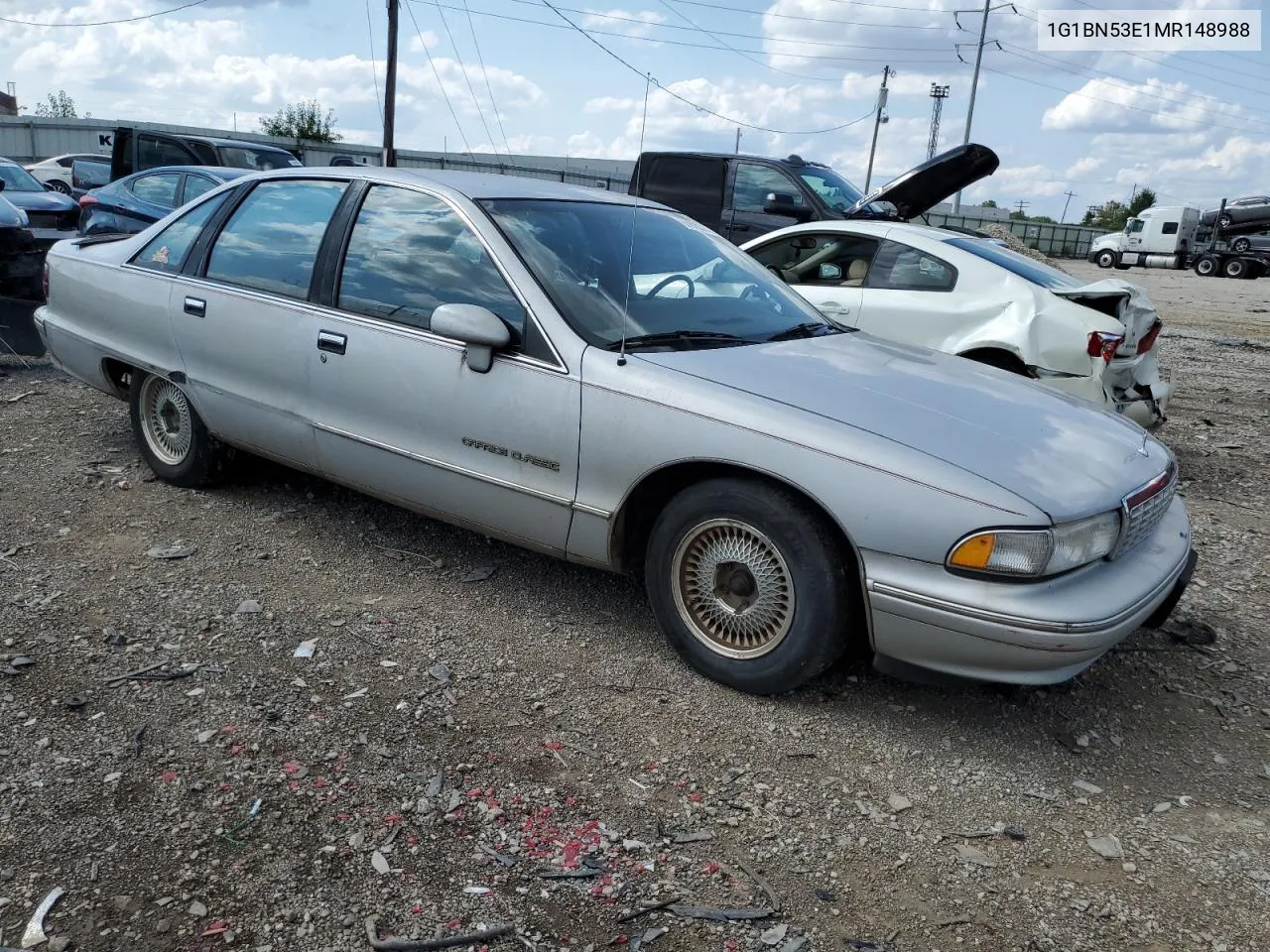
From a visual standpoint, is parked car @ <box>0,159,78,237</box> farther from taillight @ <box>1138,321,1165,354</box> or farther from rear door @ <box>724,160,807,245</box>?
taillight @ <box>1138,321,1165,354</box>

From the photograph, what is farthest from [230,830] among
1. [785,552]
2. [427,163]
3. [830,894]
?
[427,163]

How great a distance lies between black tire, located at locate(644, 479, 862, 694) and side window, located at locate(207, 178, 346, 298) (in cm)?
203

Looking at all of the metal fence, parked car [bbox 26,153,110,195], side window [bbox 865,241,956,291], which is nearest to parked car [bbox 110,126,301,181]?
parked car [bbox 26,153,110,195]

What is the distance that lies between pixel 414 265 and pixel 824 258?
398 centimetres

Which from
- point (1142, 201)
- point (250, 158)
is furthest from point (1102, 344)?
point (1142, 201)

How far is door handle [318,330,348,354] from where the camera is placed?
4066 millimetres

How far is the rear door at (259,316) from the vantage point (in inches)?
169

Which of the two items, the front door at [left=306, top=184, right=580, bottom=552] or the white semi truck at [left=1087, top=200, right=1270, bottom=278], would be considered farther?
the white semi truck at [left=1087, top=200, right=1270, bottom=278]

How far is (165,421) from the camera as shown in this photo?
5160 millimetres

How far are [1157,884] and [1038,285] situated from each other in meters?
4.50

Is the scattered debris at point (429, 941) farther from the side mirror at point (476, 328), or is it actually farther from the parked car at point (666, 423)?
the side mirror at point (476, 328)

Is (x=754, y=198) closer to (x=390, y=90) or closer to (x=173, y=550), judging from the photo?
(x=173, y=550)

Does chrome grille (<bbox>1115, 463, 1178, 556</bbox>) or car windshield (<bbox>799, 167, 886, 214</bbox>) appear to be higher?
car windshield (<bbox>799, 167, 886, 214</bbox>)

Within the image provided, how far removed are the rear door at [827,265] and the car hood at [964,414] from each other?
2.96 meters
